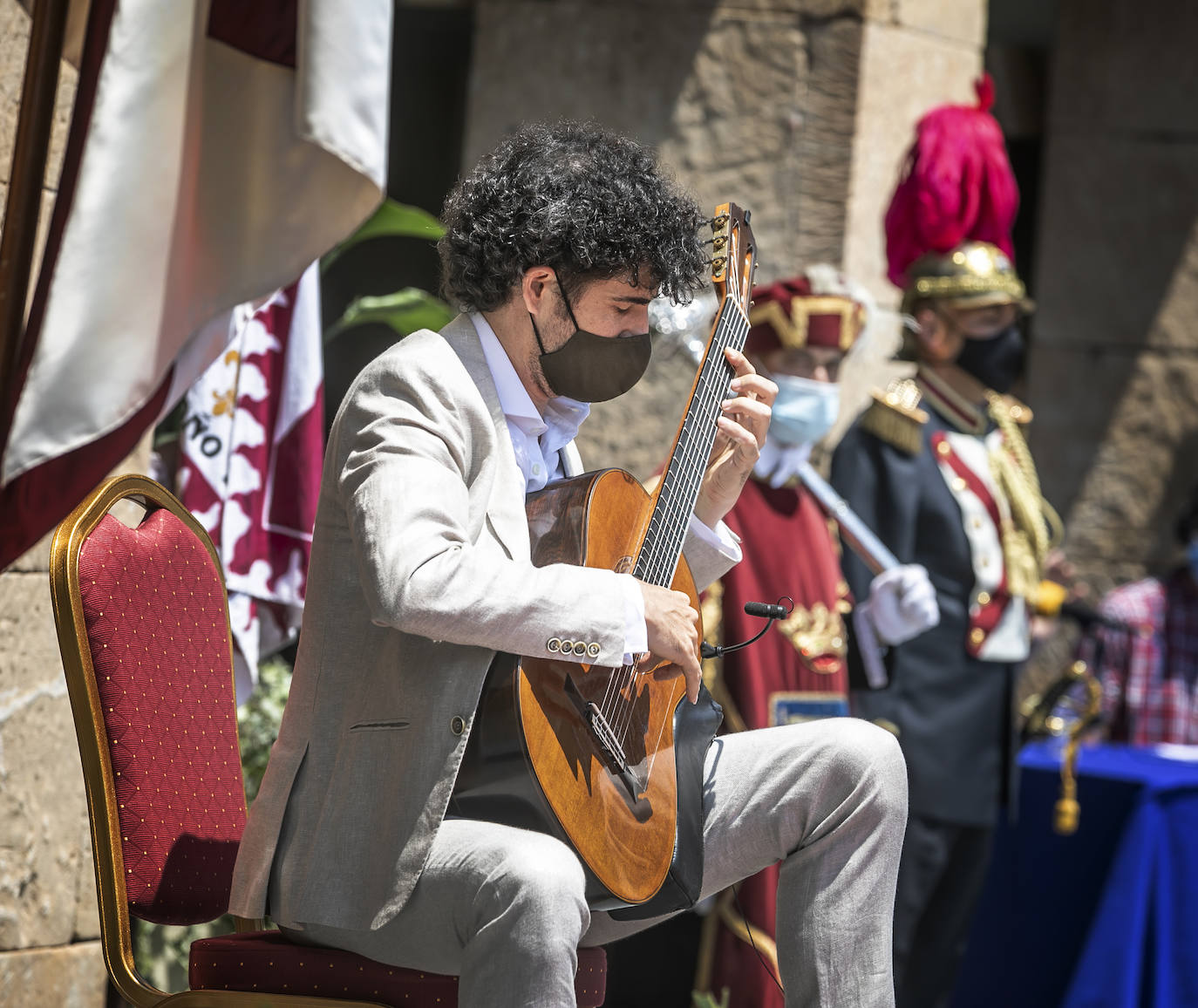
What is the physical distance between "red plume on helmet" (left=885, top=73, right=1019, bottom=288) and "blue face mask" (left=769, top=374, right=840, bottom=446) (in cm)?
75

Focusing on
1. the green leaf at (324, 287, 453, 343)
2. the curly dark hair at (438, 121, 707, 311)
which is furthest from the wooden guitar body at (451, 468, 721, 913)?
the green leaf at (324, 287, 453, 343)

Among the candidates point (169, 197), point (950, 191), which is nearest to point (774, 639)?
point (950, 191)

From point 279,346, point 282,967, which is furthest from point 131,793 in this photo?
point 279,346

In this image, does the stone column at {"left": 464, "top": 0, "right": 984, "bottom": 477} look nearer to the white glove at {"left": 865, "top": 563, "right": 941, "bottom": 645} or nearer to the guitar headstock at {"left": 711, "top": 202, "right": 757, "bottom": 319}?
the white glove at {"left": 865, "top": 563, "right": 941, "bottom": 645}

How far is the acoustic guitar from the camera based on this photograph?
1.78m

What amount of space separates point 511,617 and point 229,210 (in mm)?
1049

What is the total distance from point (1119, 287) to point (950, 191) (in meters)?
2.03

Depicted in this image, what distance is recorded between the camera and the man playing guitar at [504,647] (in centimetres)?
171

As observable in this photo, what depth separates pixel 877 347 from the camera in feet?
15.3

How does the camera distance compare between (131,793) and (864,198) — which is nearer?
(131,793)

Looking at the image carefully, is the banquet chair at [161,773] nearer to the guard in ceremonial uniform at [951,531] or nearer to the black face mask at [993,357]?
the guard in ceremonial uniform at [951,531]

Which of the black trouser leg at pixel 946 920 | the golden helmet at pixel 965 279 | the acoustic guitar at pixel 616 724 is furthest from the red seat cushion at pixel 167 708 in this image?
the golden helmet at pixel 965 279

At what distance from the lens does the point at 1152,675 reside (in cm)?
497

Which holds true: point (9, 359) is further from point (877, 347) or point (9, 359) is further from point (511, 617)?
point (877, 347)
